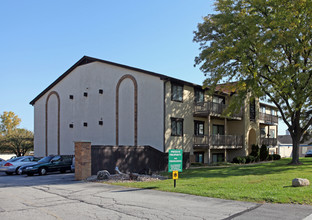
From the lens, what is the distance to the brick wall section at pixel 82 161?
717 inches

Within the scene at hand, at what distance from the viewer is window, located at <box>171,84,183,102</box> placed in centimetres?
2787

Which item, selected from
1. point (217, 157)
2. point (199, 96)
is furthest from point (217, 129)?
point (199, 96)

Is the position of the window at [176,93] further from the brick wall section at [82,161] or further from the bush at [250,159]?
the brick wall section at [82,161]

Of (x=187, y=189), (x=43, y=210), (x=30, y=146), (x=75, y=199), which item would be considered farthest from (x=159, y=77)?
(x=30, y=146)

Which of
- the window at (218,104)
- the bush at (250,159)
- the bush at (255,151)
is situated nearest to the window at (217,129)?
the window at (218,104)

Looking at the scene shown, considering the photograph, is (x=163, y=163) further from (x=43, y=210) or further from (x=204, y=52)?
(x=43, y=210)

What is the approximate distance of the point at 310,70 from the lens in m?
25.2

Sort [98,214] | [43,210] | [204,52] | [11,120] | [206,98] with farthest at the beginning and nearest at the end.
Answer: [11,120]
[206,98]
[204,52]
[43,210]
[98,214]

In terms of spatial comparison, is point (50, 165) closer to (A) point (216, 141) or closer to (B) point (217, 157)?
(A) point (216, 141)

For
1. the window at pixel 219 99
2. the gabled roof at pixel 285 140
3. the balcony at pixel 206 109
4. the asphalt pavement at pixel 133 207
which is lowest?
the gabled roof at pixel 285 140

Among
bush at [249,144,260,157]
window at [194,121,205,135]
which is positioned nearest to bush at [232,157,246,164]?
bush at [249,144,260,157]

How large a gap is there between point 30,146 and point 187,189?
41164 mm

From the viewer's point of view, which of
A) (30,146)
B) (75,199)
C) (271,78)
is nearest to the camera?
(75,199)

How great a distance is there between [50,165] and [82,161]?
20.7 feet
